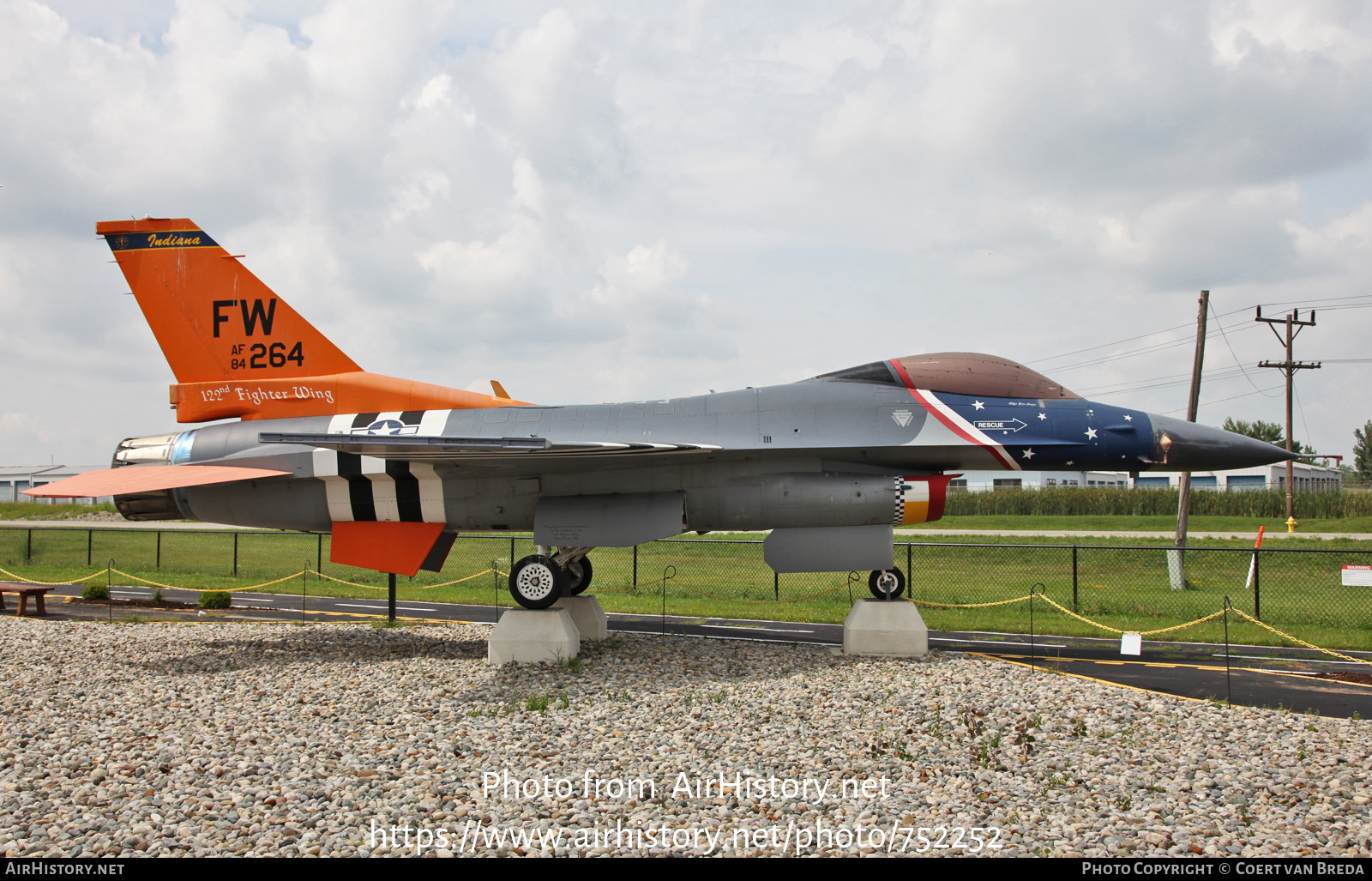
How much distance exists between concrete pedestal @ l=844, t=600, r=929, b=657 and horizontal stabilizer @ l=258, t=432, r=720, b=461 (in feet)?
10.6

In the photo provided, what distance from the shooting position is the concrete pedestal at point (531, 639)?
1052 cm

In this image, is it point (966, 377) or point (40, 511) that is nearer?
point (966, 377)

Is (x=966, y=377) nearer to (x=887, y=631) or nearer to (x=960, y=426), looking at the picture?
(x=960, y=426)

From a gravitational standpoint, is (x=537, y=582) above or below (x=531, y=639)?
above

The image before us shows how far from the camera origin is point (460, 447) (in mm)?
9641

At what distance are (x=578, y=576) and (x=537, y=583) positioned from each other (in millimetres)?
2304

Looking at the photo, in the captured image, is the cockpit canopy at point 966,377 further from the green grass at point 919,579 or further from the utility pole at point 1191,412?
the utility pole at point 1191,412

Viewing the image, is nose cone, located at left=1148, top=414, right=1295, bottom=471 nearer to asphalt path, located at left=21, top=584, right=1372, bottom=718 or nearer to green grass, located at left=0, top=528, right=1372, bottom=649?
asphalt path, located at left=21, top=584, right=1372, bottom=718

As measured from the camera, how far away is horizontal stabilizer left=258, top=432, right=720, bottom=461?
9234mm

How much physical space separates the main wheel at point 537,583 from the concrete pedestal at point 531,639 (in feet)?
0.44

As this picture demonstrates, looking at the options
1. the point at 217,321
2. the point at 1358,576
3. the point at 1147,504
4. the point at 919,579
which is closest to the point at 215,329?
the point at 217,321

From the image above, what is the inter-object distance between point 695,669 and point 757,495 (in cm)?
236

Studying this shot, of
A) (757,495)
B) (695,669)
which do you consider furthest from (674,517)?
(695,669)

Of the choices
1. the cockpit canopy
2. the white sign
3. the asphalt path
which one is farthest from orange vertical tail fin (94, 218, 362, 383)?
the white sign
